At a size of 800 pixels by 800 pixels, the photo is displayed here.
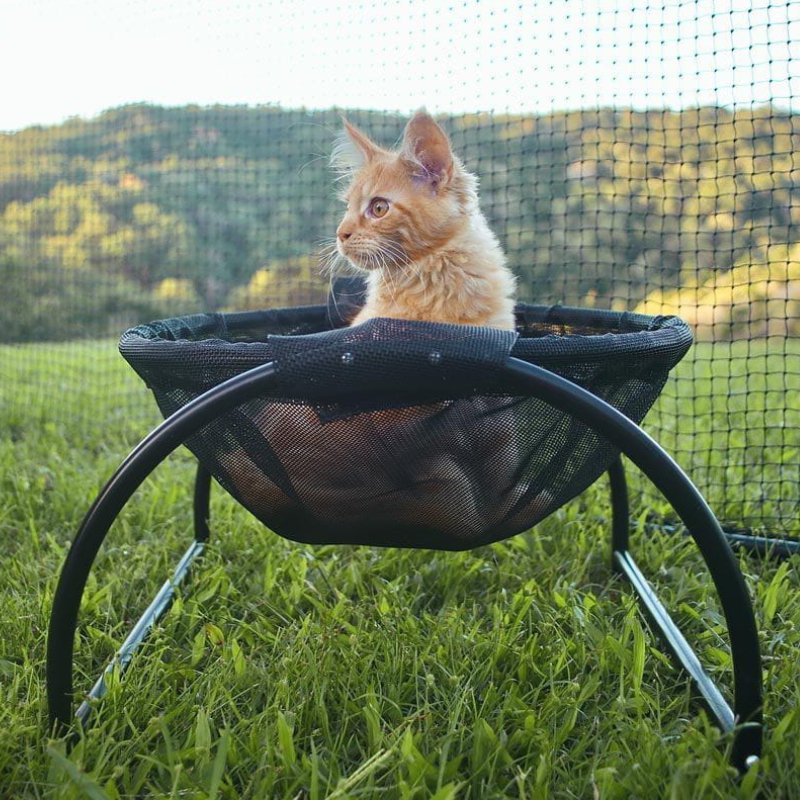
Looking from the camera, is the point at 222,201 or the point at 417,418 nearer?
the point at 417,418

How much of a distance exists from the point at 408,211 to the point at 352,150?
35cm

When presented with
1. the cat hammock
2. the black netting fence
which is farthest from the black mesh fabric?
the black netting fence

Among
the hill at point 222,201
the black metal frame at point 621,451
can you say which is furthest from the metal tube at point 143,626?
the hill at point 222,201

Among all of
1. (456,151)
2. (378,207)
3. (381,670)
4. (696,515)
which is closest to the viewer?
(696,515)

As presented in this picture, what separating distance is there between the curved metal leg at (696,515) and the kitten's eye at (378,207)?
752 mm

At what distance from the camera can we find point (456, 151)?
81.4 inches

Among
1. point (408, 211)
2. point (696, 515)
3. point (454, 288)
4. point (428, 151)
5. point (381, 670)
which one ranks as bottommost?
point (381, 670)

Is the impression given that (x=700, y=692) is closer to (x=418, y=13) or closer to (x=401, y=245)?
(x=401, y=245)

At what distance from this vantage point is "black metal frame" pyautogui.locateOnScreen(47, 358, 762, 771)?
0.93m

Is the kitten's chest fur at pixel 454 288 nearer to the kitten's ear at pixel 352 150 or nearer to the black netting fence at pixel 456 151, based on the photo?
the kitten's ear at pixel 352 150

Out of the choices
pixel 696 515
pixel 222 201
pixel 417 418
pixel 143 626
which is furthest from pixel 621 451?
pixel 222 201

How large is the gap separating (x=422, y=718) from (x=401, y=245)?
91cm

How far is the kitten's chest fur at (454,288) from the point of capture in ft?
4.71

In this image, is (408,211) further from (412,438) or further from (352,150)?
(412,438)
